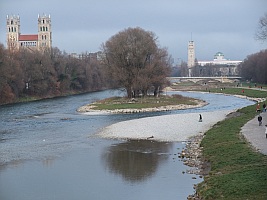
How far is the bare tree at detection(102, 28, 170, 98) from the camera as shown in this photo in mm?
69000

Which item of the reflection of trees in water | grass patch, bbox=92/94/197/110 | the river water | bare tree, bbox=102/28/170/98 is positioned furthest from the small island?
the reflection of trees in water

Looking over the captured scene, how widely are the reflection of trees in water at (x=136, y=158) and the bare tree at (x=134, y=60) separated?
124ft

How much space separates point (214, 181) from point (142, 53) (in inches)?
2000

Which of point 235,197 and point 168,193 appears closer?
point 235,197

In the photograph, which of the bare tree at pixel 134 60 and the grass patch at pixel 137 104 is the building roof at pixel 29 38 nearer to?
the bare tree at pixel 134 60

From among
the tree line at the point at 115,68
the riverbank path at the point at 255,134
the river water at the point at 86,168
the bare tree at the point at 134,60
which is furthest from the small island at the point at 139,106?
the riverbank path at the point at 255,134

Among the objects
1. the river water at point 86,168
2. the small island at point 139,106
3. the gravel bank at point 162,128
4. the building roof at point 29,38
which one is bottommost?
the river water at point 86,168

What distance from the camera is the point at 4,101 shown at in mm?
74688

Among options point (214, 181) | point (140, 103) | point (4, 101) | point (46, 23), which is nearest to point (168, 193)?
point (214, 181)

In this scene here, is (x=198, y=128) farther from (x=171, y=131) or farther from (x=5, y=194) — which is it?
(x=5, y=194)

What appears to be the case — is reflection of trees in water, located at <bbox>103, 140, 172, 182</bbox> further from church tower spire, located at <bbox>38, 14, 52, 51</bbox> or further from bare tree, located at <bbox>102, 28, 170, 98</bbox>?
church tower spire, located at <bbox>38, 14, 52, 51</bbox>

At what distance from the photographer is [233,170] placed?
21.2 meters

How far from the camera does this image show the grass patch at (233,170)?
17.6 meters

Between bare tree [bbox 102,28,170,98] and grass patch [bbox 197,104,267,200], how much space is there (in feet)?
129
